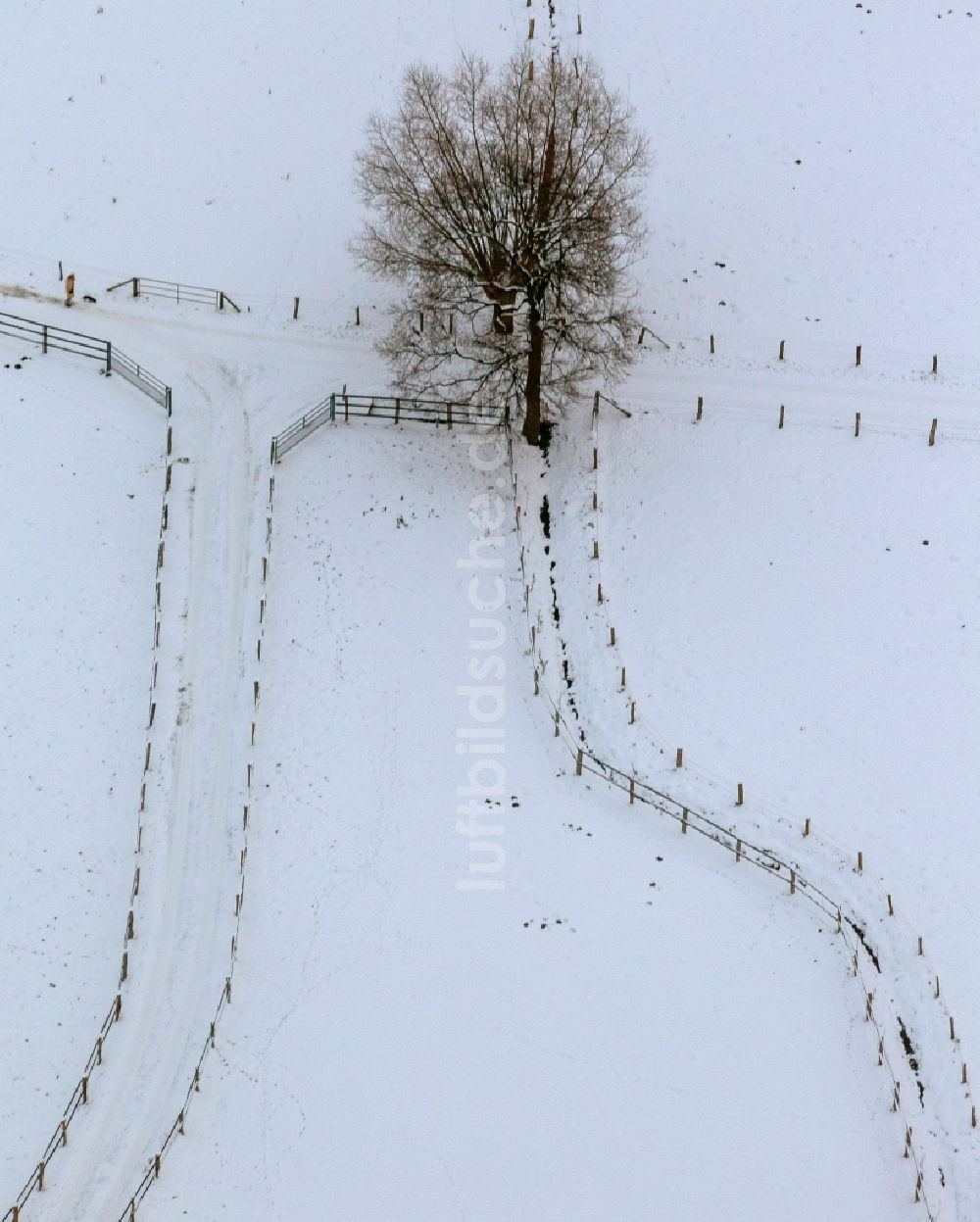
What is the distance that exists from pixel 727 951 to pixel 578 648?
8859 millimetres

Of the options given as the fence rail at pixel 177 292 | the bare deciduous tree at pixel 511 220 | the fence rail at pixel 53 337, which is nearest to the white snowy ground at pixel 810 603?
the bare deciduous tree at pixel 511 220

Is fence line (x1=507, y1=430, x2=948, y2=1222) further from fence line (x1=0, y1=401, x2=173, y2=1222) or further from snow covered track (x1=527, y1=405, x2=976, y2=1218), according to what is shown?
fence line (x1=0, y1=401, x2=173, y2=1222)

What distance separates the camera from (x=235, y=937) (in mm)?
42406

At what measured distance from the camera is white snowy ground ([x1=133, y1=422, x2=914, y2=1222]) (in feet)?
128

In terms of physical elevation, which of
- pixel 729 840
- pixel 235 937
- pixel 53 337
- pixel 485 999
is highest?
pixel 53 337

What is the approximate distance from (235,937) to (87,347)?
722 inches

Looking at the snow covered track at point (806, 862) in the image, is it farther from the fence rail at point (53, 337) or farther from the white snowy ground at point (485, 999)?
the fence rail at point (53, 337)

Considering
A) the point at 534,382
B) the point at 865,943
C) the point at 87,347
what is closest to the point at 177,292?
the point at 87,347

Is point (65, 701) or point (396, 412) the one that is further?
point (396, 412)

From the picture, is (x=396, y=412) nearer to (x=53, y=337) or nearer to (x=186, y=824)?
(x=53, y=337)

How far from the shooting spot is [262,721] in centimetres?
4628

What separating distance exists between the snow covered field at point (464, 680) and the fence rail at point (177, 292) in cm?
49

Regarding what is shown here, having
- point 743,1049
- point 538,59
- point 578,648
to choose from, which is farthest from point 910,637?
point 538,59

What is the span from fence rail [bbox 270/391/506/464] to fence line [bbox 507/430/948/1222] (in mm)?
5422
